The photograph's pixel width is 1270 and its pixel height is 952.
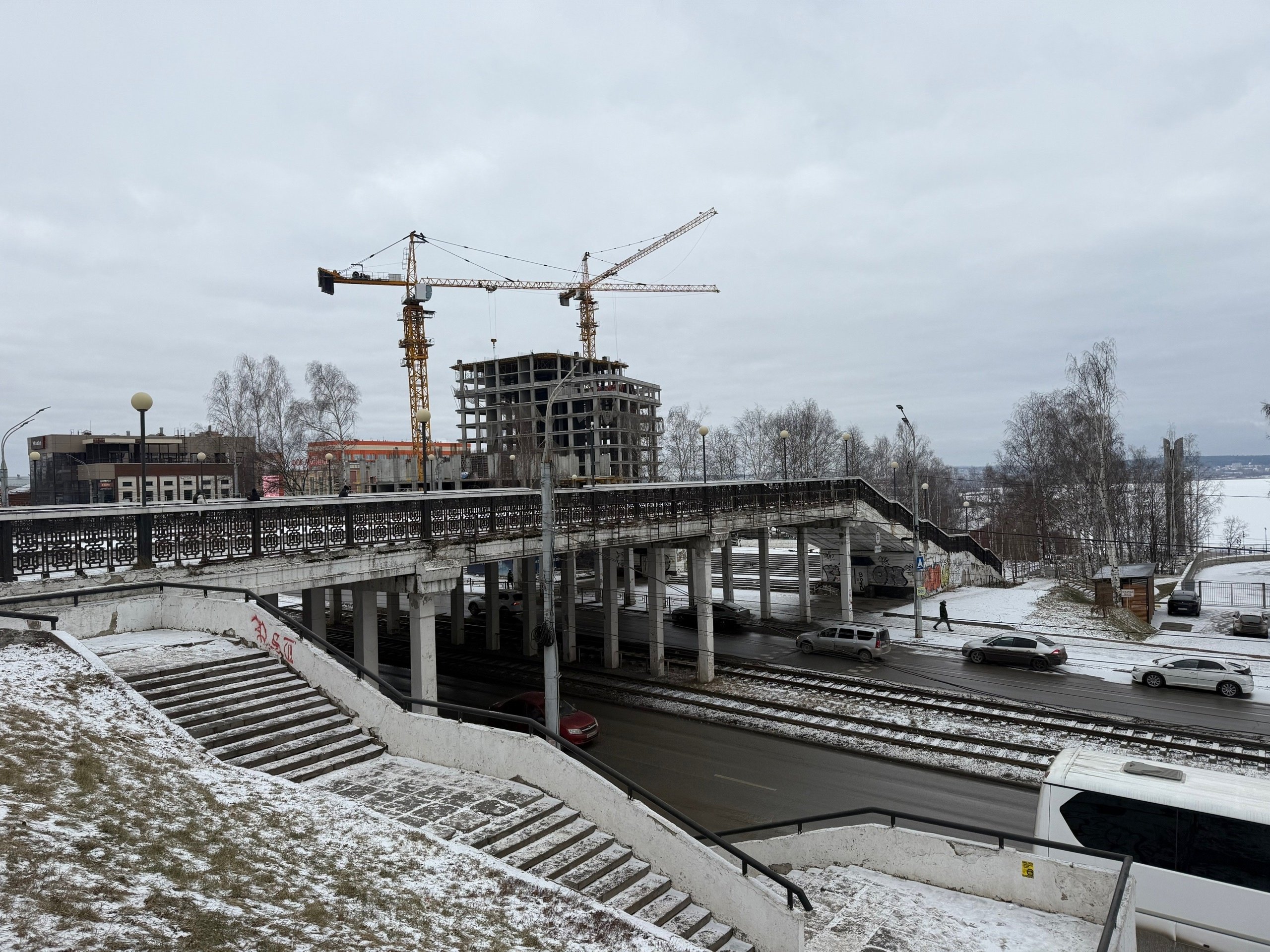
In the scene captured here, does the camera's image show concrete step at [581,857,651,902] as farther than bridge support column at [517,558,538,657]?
No

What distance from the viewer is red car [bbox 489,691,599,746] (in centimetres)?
1897

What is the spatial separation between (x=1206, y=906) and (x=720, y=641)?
77.6ft

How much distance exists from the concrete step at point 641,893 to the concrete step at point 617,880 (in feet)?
0.15

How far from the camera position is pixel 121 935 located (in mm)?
5160

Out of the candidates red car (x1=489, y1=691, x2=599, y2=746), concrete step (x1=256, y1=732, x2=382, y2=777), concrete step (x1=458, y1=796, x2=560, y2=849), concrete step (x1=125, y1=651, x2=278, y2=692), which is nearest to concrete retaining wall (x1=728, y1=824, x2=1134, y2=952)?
concrete step (x1=458, y1=796, x2=560, y2=849)

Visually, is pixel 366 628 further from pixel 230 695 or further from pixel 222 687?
pixel 230 695

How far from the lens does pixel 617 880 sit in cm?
830

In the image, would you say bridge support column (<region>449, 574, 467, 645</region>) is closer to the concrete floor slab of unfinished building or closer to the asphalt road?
the asphalt road

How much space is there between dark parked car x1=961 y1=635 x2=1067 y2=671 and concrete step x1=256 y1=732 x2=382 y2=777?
23.5m

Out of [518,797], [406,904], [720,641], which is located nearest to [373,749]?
[518,797]

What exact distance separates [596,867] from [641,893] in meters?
0.59

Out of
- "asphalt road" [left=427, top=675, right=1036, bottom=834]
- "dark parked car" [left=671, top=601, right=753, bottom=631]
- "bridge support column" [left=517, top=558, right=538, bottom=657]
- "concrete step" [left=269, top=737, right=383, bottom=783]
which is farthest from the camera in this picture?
"dark parked car" [left=671, top=601, right=753, bottom=631]

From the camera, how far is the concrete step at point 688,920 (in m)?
7.77

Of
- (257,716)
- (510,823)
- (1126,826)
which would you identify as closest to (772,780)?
(1126,826)
